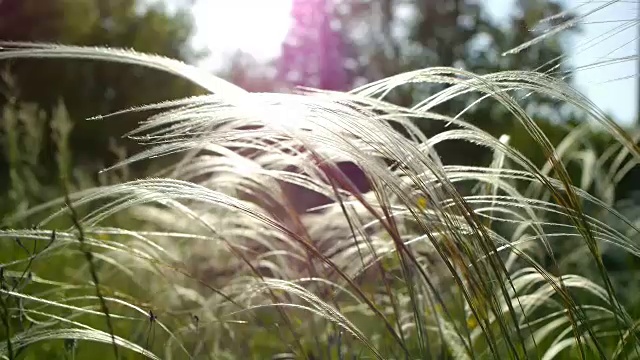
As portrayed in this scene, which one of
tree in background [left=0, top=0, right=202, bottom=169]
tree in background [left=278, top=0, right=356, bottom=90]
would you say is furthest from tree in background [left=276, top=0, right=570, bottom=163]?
tree in background [left=0, top=0, right=202, bottom=169]

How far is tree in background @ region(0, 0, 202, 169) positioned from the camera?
321 inches

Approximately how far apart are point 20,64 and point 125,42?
2.17 meters

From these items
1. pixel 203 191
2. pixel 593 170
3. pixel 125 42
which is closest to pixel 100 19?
pixel 125 42

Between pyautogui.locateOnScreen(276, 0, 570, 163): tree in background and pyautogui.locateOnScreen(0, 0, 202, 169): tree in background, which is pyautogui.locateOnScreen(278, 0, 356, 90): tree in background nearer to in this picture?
pyautogui.locateOnScreen(276, 0, 570, 163): tree in background

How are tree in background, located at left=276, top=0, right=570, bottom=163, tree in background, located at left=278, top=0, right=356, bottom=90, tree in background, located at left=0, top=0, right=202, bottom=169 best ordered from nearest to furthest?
tree in background, located at left=0, top=0, right=202, bottom=169
tree in background, located at left=276, top=0, right=570, bottom=163
tree in background, located at left=278, top=0, right=356, bottom=90

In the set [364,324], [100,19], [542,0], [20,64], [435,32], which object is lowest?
[364,324]

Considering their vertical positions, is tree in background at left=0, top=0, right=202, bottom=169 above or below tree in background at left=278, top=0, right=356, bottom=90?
below

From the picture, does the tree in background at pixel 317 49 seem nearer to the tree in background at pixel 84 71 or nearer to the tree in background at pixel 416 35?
the tree in background at pixel 416 35

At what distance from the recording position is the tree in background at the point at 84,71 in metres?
8.16

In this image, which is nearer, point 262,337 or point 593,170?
point 593,170

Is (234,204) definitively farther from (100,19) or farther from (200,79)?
(100,19)

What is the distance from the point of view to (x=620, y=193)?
266 inches

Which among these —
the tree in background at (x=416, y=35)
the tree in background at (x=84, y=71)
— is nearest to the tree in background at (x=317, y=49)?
the tree in background at (x=416, y=35)

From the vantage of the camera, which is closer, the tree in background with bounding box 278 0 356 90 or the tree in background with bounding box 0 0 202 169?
the tree in background with bounding box 0 0 202 169
